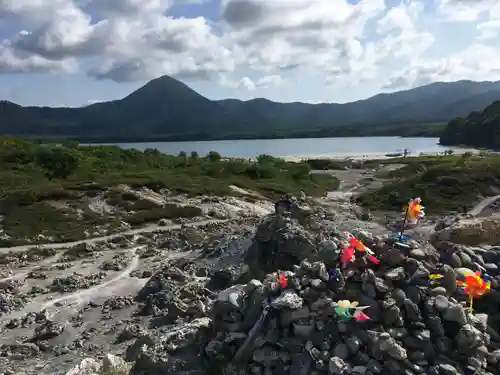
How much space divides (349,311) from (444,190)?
42.3m

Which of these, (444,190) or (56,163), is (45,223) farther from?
(444,190)

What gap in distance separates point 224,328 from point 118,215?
99.1 feet

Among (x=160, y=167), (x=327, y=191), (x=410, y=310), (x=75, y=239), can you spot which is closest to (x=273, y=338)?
(x=410, y=310)

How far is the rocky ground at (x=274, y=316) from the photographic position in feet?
33.1

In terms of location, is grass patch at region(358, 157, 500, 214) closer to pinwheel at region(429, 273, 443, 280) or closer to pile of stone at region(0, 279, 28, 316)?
pile of stone at region(0, 279, 28, 316)

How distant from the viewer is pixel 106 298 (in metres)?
21.6

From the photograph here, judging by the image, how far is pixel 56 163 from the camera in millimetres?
57938

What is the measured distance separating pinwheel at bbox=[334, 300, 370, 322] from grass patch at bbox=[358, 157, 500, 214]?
36165 mm

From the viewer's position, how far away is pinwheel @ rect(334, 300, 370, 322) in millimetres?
10091

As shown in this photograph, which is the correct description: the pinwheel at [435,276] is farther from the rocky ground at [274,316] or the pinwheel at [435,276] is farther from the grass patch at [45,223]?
the grass patch at [45,223]

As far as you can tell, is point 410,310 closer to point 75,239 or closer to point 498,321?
point 498,321

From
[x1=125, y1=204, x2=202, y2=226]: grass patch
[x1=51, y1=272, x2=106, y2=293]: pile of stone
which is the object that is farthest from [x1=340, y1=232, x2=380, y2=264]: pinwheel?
[x1=125, y1=204, x2=202, y2=226]: grass patch

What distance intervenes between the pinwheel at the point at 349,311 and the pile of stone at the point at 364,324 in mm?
164

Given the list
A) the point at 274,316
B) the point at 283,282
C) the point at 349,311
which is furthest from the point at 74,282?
the point at 349,311
